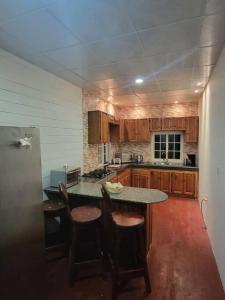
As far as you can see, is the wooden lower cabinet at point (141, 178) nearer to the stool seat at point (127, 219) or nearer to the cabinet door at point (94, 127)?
the cabinet door at point (94, 127)

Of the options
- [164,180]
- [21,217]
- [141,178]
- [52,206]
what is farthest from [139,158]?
[21,217]

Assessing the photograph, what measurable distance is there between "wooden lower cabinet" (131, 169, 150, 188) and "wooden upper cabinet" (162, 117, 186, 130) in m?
1.39

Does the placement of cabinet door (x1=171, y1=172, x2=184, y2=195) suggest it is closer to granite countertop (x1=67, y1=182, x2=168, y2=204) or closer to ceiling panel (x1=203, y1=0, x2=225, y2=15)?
granite countertop (x1=67, y1=182, x2=168, y2=204)

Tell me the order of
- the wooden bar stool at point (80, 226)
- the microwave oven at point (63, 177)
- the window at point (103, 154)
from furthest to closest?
the window at point (103, 154) < the microwave oven at point (63, 177) < the wooden bar stool at point (80, 226)

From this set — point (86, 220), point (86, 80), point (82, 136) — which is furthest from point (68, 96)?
point (86, 220)

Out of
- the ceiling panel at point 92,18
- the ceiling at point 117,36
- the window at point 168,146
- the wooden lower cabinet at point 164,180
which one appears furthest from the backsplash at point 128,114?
the ceiling panel at point 92,18

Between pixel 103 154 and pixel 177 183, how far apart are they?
2165 millimetres

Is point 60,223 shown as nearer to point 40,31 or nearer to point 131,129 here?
point 40,31

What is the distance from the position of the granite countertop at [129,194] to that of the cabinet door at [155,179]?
109 inches

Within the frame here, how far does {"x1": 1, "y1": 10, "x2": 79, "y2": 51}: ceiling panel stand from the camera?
5.63ft

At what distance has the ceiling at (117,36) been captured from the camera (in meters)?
1.57

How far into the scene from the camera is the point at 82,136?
13.3 feet

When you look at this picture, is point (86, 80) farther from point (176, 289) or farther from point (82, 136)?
point (176, 289)

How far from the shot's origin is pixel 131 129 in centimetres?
600
